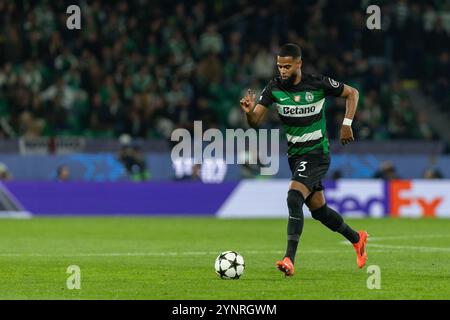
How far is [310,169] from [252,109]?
0.92 metres

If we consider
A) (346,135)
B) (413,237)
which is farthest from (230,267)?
(413,237)

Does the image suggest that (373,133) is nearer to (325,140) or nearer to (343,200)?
(343,200)

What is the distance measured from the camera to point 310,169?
11773mm

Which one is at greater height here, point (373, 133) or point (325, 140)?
point (325, 140)

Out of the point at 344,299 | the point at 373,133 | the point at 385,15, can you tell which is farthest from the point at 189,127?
the point at 344,299

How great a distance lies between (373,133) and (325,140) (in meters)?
15.7

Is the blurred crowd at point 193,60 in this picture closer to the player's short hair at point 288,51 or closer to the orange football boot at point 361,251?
the orange football boot at point 361,251

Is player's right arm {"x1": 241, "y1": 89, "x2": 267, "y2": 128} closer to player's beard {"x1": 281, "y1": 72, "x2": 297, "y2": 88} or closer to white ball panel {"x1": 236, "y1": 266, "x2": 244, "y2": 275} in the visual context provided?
player's beard {"x1": 281, "y1": 72, "x2": 297, "y2": 88}

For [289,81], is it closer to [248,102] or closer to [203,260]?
[248,102]
